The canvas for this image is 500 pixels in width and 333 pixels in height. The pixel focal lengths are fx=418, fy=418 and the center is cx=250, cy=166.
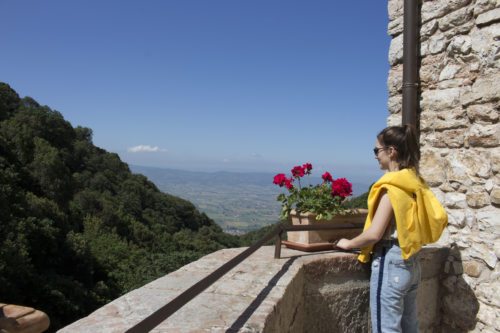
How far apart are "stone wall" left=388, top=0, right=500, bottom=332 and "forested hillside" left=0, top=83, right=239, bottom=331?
1886 cm

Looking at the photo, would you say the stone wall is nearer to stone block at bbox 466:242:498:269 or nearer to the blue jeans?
stone block at bbox 466:242:498:269

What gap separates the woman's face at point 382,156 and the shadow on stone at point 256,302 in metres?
0.86

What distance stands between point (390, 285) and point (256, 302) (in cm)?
69

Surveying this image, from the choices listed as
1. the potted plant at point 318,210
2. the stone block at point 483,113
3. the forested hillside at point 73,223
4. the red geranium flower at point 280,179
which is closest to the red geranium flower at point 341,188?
the potted plant at point 318,210

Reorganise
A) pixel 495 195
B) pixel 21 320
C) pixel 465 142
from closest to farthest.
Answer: pixel 21 320, pixel 495 195, pixel 465 142

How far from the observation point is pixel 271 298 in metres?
2.07

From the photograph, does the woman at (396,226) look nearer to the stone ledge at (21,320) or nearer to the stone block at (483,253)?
the stone block at (483,253)

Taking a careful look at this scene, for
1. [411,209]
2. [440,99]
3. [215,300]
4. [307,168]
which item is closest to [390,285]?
[411,209]

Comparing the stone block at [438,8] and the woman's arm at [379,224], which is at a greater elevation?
the stone block at [438,8]

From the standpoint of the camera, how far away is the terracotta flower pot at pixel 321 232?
9.82 feet

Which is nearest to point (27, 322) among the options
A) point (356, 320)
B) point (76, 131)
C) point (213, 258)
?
point (213, 258)

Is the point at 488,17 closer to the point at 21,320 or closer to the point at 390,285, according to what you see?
the point at 390,285

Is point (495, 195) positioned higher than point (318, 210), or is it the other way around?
point (495, 195)

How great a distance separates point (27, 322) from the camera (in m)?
0.86
